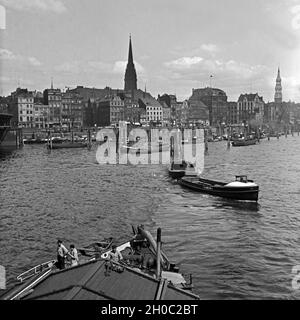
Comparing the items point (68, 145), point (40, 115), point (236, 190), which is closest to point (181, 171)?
point (236, 190)

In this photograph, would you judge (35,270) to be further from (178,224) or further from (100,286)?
(178,224)

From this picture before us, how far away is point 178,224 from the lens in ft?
95.2

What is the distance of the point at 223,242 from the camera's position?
2491 centimetres

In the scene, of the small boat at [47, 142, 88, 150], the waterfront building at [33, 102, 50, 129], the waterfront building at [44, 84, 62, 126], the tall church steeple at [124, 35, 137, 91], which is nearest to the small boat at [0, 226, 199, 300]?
the small boat at [47, 142, 88, 150]

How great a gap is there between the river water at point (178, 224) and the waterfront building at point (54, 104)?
114m

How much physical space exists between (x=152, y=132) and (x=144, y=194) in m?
120

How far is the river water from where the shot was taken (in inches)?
789

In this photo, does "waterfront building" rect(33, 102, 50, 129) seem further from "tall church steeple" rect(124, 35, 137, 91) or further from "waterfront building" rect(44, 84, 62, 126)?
"tall church steeple" rect(124, 35, 137, 91)

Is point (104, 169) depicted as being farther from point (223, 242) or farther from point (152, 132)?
point (152, 132)

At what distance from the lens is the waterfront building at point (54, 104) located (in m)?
165

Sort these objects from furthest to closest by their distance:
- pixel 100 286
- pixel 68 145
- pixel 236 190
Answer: pixel 68 145 → pixel 236 190 → pixel 100 286

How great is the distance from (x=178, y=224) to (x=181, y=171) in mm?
25333
